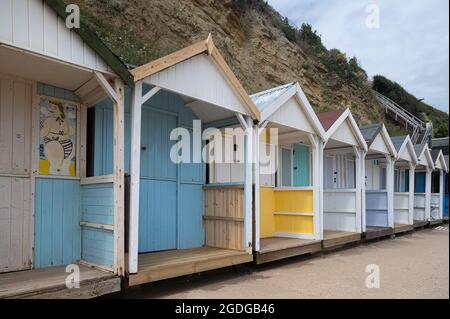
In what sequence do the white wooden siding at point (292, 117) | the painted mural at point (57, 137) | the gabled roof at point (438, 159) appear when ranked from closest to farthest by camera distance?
the painted mural at point (57, 137)
the white wooden siding at point (292, 117)
the gabled roof at point (438, 159)

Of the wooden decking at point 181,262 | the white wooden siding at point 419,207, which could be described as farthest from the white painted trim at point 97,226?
Result: the white wooden siding at point 419,207

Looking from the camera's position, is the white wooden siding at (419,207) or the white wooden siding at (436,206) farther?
the white wooden siding at (436,206)

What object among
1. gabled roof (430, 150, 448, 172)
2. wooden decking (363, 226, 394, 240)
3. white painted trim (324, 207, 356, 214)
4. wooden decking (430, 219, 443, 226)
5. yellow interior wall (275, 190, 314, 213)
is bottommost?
wooden decking (430, 219, 443, 226)

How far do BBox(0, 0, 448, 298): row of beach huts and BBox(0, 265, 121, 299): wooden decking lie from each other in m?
0.01

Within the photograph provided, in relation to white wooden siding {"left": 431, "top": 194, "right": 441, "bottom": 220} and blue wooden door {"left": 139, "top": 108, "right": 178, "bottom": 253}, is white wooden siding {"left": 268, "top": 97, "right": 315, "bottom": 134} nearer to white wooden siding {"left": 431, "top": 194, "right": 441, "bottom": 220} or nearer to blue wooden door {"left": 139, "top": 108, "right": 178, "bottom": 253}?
blue wooden door {"left": 139, "top": 108, "right": 178, "bottom": 253}

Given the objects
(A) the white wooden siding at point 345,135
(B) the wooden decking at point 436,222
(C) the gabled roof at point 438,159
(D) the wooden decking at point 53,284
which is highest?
(A) the white wooden siding at point 345,135

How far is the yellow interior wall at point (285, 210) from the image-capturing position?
327 inches

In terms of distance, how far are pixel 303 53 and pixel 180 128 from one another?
57.2 ft

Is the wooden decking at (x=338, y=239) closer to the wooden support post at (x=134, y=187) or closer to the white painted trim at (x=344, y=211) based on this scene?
the white painted trim at (x=344, y=211)

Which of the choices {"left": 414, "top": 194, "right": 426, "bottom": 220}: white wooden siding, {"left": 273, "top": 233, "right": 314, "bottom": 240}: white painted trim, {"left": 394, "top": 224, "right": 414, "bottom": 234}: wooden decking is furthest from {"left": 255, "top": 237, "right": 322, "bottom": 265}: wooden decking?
{"left": 414, "top": 194, "right": 426, "bottom": 220}: white wooden siding

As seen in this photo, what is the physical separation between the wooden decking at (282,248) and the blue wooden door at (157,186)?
1564 mm

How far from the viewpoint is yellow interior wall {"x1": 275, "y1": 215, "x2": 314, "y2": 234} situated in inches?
324

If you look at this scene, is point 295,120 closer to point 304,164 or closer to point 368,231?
point 304,164

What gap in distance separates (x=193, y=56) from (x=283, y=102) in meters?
2.34
